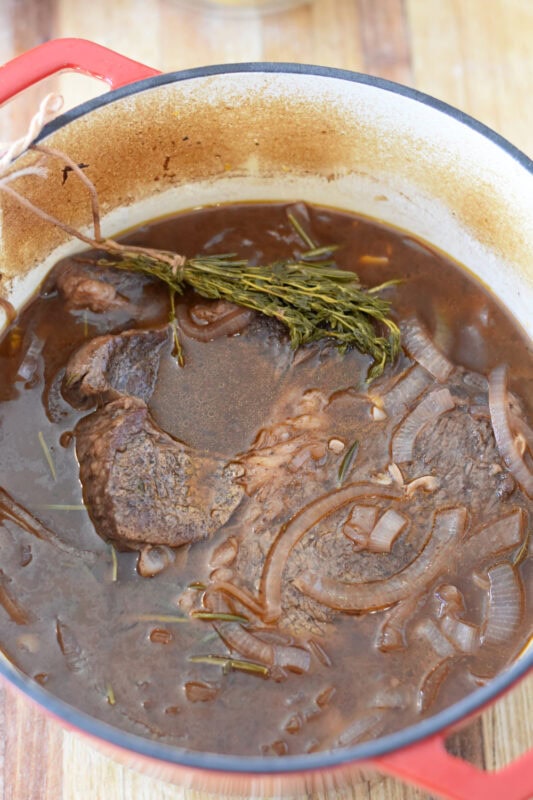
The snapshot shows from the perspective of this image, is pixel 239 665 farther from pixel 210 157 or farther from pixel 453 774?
pixel 210 157

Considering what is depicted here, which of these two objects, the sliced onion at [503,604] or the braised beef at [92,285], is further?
the braised beef at [92,285]

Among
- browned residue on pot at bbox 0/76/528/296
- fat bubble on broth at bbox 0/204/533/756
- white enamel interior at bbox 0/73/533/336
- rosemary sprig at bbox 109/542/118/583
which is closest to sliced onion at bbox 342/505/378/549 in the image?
fat bubble on broth at bbox 0/204/533/756

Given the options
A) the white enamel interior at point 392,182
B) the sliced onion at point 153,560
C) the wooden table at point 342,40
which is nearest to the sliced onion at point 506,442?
the white enamel interior at point 392,182

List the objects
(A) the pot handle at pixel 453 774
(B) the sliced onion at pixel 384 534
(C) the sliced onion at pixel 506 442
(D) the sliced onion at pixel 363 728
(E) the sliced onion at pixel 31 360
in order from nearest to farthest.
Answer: (A) the pot handle at pixel 453 774 < (D) the sliced onion at pixel 363 728 < (B) the sliced onion at pixel 384 534 < (C) the sliced onion at pixel 506 442 < (E) the sliced onion at pixel 31 360

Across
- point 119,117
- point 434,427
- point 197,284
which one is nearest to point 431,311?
point 434,427

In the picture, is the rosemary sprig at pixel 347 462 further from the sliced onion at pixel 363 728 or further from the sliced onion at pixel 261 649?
the sliced onion at pixel 363 728

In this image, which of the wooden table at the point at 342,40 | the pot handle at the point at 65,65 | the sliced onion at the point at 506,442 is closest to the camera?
the pot handle at the point at 65,65

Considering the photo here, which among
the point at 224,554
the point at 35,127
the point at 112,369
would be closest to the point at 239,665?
the point at 224,554
